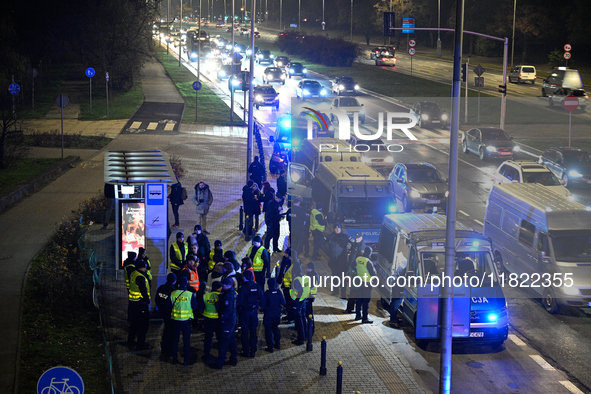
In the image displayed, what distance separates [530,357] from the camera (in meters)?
12.7

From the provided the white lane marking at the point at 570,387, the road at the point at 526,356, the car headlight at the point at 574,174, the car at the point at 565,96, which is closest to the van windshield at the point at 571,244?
the road at the point at 526,356

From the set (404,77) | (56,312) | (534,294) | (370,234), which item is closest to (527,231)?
(534,294)

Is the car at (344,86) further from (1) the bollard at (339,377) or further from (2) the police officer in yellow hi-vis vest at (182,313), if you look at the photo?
(1) the bollard at (339,377)

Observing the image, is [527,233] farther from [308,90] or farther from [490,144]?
[308,90]

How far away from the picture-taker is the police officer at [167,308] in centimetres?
1181

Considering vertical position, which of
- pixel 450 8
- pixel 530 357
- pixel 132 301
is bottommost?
pixel 530 357

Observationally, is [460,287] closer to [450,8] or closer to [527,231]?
[527,231]

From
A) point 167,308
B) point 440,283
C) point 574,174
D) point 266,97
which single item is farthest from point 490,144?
point 167,308

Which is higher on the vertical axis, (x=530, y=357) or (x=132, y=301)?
(x=132, y=301)

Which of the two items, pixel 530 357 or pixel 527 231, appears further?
pixel 527 231

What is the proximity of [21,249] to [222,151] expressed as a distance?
57.6 ft

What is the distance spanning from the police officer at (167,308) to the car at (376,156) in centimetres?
1744

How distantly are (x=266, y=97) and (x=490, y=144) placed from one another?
20558 millimetres

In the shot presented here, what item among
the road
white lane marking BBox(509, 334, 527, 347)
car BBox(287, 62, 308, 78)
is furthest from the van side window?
car BBox(287, 62, 308, 78)
